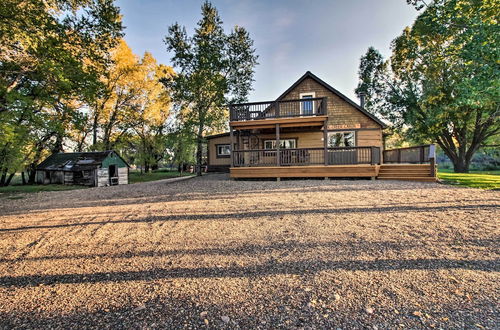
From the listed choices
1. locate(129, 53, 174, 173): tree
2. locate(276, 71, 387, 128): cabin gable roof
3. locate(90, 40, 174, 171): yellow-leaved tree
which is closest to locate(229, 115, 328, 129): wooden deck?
locate(276, 71, 387, 128): cabin gable roof

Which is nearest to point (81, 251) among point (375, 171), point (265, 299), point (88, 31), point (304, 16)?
point (265, 299)

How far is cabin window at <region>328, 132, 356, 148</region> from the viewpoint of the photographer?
15406mm

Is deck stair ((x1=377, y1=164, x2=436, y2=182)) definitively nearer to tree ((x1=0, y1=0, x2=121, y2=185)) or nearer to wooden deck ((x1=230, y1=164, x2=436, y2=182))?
wooden deck ((x1=230, y1=164, x2=436, y2=182))

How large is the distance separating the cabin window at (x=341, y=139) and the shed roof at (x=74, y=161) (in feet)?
56.8

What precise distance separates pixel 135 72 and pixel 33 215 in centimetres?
2010

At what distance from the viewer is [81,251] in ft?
12.0

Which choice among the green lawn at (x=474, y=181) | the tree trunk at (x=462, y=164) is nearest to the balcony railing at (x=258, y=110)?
the green lawn at (x=474, y=181)

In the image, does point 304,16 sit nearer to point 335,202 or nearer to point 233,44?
point 233,44

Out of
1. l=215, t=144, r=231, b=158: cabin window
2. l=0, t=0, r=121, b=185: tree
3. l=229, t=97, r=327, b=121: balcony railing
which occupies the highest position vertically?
l=0, t=0, r=121, b=185: tree

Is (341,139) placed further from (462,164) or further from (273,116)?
(462,164)

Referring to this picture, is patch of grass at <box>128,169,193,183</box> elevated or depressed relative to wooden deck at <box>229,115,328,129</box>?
depressed

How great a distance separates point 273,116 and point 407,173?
7.55 m

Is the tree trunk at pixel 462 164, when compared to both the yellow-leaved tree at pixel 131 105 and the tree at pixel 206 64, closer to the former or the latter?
the tree at pixel 206 64

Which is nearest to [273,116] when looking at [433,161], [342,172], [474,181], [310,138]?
[310,138]
